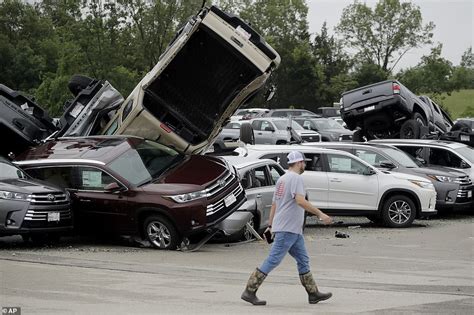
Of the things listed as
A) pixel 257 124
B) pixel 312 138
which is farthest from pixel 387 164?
pixel 257 124

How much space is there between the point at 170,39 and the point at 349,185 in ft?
87.3

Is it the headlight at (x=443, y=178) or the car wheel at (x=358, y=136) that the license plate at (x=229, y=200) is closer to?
the headlight at (x=443, y=178)

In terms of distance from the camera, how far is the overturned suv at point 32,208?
14.0m

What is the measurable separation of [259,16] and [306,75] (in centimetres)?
1392

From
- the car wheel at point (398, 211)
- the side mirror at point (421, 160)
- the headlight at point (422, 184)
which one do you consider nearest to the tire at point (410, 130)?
the side mirror at point (421, 160)

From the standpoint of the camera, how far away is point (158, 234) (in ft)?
47.4

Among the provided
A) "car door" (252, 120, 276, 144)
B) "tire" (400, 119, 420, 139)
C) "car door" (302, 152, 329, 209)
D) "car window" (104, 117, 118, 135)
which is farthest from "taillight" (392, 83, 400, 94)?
"car door" (252, 120, 276, 144)

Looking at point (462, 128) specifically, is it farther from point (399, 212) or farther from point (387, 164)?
point (399, 212)

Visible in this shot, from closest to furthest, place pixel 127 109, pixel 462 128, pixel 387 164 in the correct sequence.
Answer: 1. pixel 127 109
2. pixel 387 164
3. pixel 462 128

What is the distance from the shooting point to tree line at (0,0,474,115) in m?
42.9

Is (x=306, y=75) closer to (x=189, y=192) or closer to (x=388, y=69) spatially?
(x=388, y=69)

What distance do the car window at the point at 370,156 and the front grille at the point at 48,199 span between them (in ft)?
26.8

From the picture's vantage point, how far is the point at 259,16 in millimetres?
83875

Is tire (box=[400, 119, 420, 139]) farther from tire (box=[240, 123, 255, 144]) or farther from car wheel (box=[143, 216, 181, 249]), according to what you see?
car wheel (box=[143, 216, 181, 249])
